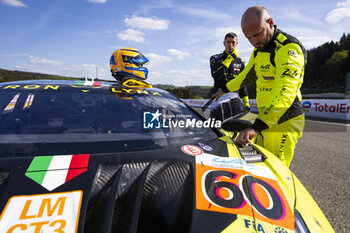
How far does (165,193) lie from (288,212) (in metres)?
0.53

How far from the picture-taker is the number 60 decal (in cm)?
100

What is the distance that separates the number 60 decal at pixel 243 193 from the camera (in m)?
1.00

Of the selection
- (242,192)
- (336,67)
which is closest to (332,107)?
(242,192)

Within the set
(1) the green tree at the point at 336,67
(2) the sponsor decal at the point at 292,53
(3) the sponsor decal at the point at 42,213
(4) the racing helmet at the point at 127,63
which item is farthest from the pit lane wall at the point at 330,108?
(1) the green tree at the point at 336,67

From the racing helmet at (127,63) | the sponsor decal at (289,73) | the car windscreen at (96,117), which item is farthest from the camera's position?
the racing helmet at (127,63)

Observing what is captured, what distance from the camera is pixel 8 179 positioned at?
37.1 inches

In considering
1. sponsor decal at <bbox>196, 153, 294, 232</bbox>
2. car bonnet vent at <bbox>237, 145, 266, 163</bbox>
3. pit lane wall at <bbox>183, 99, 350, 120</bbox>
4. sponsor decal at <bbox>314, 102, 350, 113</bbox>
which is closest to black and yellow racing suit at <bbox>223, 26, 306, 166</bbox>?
car bonnet vent at <bbox>237, 145, 266, 163</bbox>

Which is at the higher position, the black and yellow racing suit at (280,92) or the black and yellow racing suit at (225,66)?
the black and yellow racing suit at (225,66)

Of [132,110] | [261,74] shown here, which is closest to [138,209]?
[132,110]

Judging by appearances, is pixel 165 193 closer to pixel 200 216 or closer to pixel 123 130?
pixel 200 216

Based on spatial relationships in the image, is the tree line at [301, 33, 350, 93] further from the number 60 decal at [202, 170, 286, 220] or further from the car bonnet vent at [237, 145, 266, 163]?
the number 60 decal at [202, 170, 286, 220]

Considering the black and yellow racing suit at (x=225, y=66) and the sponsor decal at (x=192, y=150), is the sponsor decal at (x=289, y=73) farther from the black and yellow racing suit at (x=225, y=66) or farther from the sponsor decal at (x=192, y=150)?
the black and yellow racing suit at (x=225, y=66)

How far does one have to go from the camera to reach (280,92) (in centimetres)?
153

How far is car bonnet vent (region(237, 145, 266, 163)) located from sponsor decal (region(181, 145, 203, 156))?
0.26 meters
